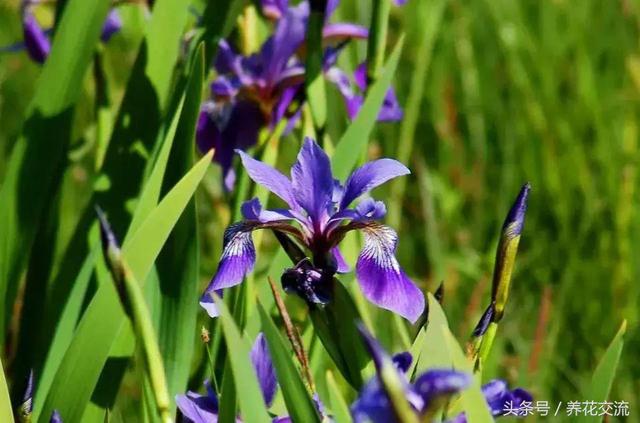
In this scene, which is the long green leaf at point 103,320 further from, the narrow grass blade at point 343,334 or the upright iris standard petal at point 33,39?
the upright iris standard petal at point 33,39

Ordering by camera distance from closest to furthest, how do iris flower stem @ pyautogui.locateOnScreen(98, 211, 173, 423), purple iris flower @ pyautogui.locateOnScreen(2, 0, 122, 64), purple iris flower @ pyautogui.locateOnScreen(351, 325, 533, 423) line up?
purple iris flower @ pyautogui.locateOnScreen(351, 325, 533, 423) → iris flower stem @ pyautogui.locateOnScreen(98, 211, 173, 423) → purple iris flower @ pyautogui.locateOnScreen(2, 0, 122, 64)

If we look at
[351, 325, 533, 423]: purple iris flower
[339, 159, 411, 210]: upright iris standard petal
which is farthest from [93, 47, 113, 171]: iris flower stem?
[351, 325, 533, 423]: purple iris flower

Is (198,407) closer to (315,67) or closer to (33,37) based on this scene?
(315,67)

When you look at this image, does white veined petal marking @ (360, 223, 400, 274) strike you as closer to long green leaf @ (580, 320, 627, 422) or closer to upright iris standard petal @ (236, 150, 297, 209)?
upright iris standard petal @ (236, 150, 297, 209)

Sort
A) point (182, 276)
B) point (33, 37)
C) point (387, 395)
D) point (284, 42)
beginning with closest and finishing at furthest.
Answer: point (387, 395) → point (182, 276) → point (284, 42) → point (33, 37)

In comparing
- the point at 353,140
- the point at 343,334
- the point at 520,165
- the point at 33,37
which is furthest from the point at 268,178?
the point at 520,165

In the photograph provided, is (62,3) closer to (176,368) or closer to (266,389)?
(176,368)

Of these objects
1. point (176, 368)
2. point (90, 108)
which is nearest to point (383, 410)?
point (176, 368)
